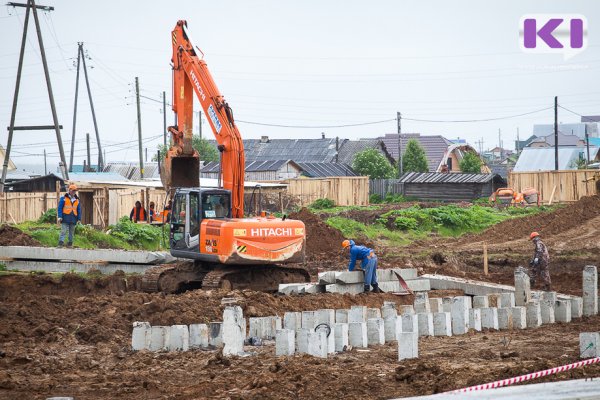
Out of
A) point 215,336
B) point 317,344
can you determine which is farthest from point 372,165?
point 317,344

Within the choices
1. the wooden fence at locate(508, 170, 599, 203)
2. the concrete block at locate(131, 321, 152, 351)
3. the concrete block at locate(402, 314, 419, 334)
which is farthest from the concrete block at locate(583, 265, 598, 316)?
the wooden fence at locate(508, 170, 599, 203)

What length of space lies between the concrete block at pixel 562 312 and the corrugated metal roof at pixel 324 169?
52028 millimetres

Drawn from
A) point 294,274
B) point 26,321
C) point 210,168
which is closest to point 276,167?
point 210,168

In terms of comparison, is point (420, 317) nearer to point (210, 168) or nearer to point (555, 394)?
point (555, 394)

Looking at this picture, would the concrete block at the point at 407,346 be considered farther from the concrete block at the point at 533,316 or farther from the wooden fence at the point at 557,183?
the wooden fence at the point at 557,183

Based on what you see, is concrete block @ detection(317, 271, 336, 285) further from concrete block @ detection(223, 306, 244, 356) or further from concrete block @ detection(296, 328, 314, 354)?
concrete block @ detection(296, 328, 314, 354)

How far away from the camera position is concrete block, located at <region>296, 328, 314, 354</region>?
41.8ft

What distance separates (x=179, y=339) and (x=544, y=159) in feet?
211

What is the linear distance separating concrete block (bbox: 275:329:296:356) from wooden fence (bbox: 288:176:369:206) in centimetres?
3994

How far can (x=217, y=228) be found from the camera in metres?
20.1

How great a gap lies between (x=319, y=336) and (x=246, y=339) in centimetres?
209

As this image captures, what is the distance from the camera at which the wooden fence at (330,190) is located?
53.2m

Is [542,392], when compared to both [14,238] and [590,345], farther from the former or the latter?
[14,238]

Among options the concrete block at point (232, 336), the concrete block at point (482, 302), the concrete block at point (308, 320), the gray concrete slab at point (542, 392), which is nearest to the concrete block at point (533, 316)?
the concrete block at point (482, 302)
